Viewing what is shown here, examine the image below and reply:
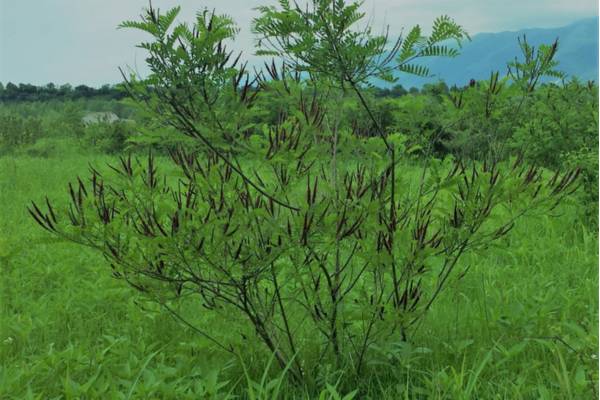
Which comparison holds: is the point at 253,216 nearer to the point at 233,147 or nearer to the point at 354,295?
the point at 233,147

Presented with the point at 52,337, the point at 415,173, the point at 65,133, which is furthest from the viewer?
the point at 65,133

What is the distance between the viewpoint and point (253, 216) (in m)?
2.30

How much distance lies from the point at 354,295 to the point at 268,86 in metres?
1.53

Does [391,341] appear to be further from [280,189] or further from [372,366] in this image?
[280,189]

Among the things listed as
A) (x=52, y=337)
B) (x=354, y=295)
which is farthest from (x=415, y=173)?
(x=52, y=337)

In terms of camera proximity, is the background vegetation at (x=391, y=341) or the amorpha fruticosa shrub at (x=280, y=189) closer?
the amorpha fruticosa shrub at (x=280, y=189)

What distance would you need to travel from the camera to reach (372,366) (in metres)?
2.91

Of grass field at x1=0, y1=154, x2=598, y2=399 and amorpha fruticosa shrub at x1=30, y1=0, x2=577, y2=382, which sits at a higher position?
amorpha fruticosa shrub at x1=30, y1=0, x2=577, y2=382

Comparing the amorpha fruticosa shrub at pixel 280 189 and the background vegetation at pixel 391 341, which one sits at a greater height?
the amorpha fruticosa shrub at pixel 280 189

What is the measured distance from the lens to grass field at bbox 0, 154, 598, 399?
2.63 m

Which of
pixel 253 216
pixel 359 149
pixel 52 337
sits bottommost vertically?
pixel 52 337

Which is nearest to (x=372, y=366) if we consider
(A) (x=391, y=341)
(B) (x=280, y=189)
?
(A) (x=391, y=341)

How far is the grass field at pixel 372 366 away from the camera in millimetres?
2633

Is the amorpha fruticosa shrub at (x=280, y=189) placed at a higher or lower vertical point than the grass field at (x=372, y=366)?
higher
